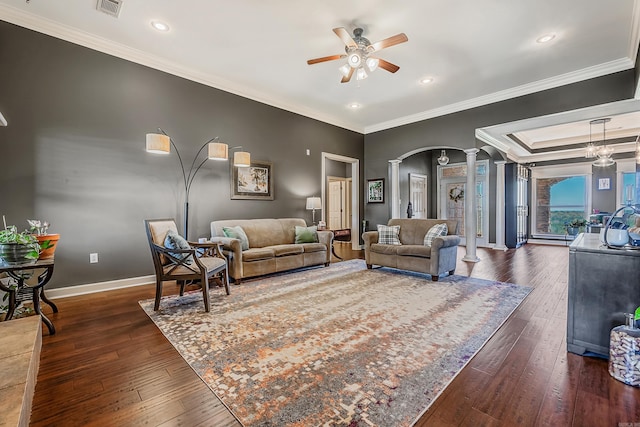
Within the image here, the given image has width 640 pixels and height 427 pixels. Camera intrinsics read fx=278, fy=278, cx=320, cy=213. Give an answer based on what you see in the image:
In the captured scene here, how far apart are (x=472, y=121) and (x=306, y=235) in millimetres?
3866

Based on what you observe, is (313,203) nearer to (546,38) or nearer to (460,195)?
(546,38)

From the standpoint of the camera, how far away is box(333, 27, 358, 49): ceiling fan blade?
2781 millimetres

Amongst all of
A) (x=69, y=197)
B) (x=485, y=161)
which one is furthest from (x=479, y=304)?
(x=485, y=161)

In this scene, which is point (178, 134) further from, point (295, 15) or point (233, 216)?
point (295, 15)

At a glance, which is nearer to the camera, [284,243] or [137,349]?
[137,349]

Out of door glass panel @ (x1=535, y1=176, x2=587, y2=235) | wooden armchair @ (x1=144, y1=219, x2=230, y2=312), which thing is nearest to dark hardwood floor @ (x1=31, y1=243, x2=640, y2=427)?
wooden armchair @ (x1=144, y1=219, x2=230, y2=312)

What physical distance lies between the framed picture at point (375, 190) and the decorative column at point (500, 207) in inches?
127

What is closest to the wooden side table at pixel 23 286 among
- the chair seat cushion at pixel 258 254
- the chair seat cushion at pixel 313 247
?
the chair seat cushion at pixel 258 254

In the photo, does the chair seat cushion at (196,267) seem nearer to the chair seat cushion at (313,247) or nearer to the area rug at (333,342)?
the area rug at (333,342)

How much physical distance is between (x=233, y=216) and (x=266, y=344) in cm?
299

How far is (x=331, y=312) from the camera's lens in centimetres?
280

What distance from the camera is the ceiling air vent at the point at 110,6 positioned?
9.10 ft

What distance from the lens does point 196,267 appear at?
9.70ft

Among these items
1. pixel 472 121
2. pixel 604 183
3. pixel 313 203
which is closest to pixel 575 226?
pixel 604 183
